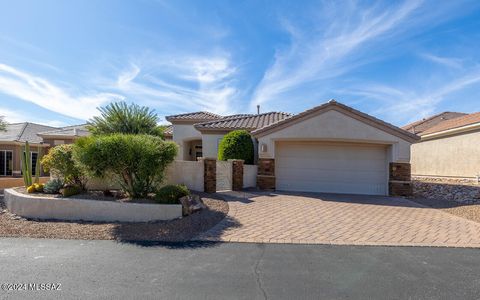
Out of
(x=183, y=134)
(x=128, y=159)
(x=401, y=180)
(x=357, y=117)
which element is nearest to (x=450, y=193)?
(x=401, y=180)

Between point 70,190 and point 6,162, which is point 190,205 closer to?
point 70,190

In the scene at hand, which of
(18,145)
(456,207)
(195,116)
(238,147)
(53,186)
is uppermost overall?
(195,116)

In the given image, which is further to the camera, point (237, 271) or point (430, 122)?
point (430, 122)

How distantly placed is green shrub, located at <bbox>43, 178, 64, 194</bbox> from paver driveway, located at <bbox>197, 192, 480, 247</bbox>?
5.60 metres

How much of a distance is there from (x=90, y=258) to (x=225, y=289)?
8.92ft

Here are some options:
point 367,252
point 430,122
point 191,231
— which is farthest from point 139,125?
point 430,122

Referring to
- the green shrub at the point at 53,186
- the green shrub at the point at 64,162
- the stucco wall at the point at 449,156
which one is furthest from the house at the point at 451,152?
the green shrub at the point at 53,186

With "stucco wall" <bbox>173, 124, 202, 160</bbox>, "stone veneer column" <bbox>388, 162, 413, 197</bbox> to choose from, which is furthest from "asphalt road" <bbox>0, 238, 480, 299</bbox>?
"stucco wall" <bbox>173, 124, 202, 160</bbox>

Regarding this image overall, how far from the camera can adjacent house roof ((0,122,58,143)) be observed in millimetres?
22650

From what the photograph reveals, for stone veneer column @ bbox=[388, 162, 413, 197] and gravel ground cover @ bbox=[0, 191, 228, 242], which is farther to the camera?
stone veneer column @ bbox=[388, 162, 413, 197]

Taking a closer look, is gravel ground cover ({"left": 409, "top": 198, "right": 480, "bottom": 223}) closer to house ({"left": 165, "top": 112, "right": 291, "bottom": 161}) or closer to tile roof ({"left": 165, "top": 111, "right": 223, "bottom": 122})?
house ({"left": 165, "top": 112, "right": 291, "bottom": 161})

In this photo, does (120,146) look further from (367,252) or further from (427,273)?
(427,273)

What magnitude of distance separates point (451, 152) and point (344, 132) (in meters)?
10.8

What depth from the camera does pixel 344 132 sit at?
Answer: 12.5 meters
